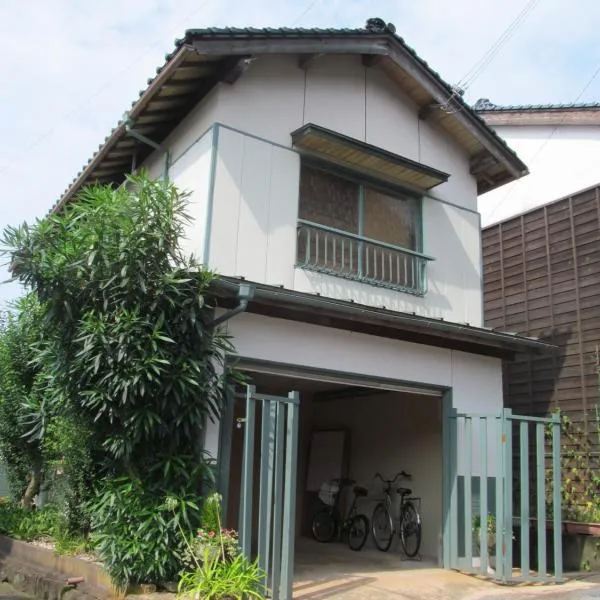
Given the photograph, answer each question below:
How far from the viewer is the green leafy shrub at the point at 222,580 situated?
19.2 ft

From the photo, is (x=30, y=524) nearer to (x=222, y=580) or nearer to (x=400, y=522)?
(x=222, y=580)

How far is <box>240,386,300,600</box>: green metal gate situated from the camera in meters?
6.59

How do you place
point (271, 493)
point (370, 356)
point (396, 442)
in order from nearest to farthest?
point (271, 493), point (370, 356), point (396, 442)

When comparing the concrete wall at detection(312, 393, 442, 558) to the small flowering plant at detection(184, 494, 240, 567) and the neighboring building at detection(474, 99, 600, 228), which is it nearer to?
the small flowering plant at detection(184, 494, 240, 567)

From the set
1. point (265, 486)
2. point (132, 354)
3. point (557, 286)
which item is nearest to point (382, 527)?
point (557, 286)

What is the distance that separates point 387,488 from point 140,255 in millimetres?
6497

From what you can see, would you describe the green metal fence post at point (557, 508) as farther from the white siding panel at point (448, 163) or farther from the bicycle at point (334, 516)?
the bicycle at point (334, 516)

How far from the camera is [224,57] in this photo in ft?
27.1

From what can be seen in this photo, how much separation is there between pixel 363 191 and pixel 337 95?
4.62 ft

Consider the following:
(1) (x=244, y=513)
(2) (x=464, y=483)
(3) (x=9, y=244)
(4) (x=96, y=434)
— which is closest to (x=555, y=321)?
(2) (x=464, y=483)

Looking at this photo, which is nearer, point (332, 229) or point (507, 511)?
point (507, 511)

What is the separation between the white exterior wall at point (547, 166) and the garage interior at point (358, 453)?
459cm

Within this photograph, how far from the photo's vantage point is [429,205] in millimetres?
10180

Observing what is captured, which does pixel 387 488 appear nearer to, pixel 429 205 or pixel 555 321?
pixel 555 321
